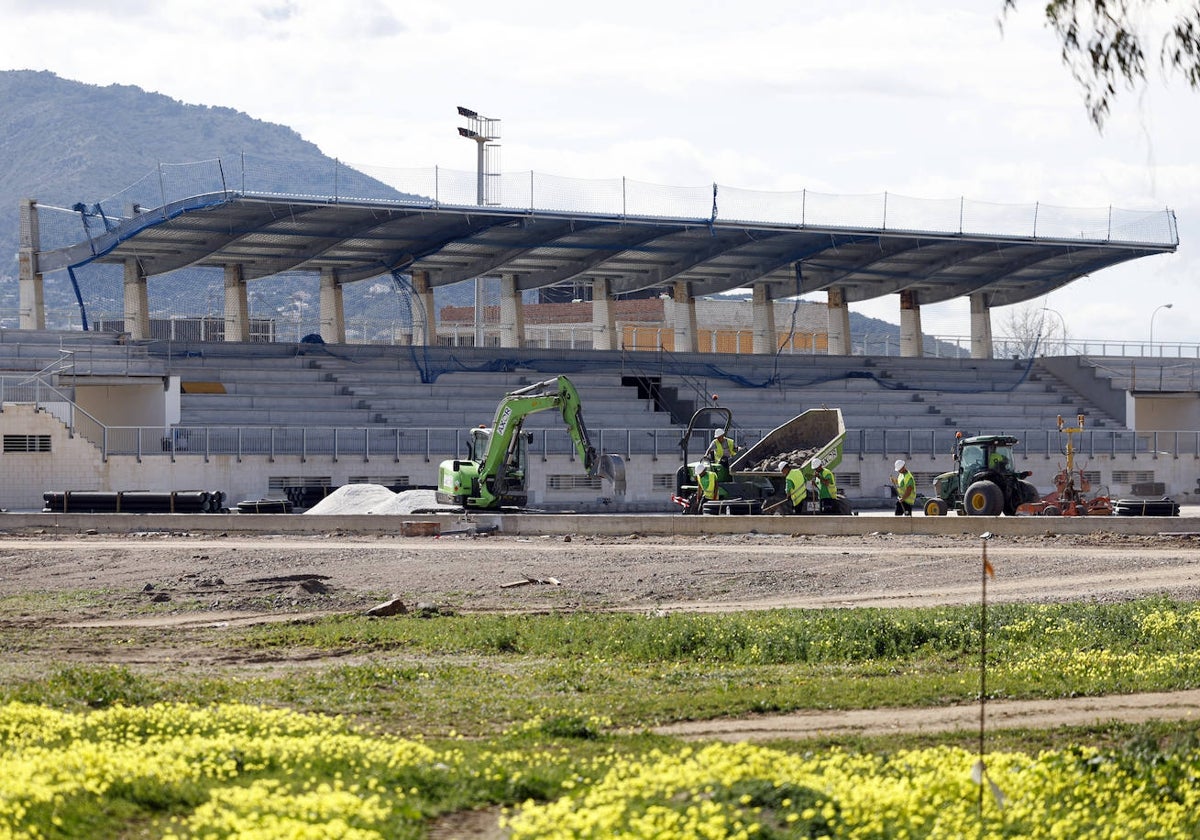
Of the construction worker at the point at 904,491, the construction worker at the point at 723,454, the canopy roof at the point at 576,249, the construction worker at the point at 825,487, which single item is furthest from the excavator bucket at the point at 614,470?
the canopy roof at the point at 576,249

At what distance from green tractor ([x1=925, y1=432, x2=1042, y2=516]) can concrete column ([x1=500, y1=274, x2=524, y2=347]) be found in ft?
80.2

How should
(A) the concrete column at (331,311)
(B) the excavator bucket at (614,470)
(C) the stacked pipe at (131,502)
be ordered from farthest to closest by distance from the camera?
(A) the concrete column at (331,311)
(C) the stacked pipe at (131,502)
(B) the excavator bucket at (614,470)

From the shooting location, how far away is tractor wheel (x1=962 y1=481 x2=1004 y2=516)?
38.1 m

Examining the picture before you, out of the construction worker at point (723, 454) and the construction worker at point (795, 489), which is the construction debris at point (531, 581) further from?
the construction worker at point (723, 454)

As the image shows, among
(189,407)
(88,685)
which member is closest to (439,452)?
(189,407)

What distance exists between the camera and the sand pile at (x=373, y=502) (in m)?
40.5

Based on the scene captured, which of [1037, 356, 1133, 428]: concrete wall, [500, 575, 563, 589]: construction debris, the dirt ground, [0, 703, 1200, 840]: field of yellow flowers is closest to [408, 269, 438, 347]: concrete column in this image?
the dirt ground

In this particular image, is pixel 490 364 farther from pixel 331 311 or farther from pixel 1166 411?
pixel 1166 411

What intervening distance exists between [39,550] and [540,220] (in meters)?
27.3

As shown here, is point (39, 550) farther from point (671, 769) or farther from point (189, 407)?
point (671, 769)

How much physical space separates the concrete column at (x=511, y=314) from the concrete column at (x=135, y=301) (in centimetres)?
1386

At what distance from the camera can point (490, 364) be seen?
57.9m

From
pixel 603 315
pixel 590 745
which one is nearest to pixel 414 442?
pixel 603 315

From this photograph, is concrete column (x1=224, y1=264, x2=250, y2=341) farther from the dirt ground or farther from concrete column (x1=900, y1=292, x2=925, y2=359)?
concrete column (x1=900, y1=292, x2=925, y2=359)
